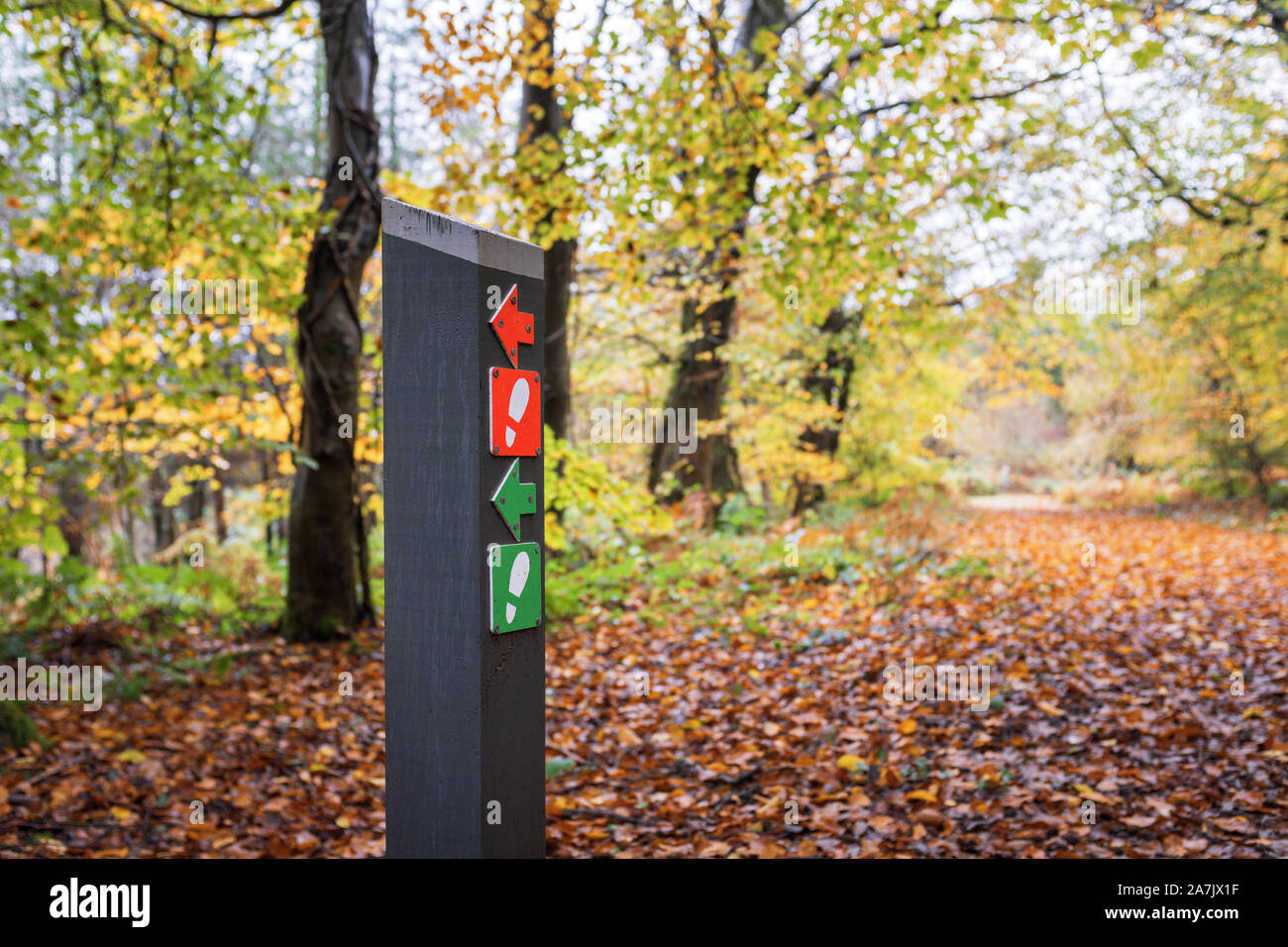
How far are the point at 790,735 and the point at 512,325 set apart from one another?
4040 mm

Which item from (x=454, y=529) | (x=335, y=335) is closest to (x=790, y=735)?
(x=454, y=529)

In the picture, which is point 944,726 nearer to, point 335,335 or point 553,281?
point 335,335

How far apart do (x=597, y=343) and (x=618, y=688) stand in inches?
354

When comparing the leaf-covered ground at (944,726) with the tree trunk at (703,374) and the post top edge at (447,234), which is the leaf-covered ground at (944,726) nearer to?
the post top edge at (447,234)

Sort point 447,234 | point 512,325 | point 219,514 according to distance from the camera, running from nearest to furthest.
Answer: point 447,234
point 512,325
point 219,514

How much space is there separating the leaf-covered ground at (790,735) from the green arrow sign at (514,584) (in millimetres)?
2012

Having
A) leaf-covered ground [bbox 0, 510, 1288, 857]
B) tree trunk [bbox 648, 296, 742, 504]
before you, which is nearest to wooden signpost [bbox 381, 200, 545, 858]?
leaf-covered ground [bbox 0, 510, 1288, 857]

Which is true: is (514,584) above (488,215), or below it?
below

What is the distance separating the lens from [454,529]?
269 centimetres

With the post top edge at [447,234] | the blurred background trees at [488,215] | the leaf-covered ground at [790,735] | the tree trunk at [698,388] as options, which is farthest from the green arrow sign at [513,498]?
the tree trunk at [698,388]

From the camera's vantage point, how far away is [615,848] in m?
4.32
